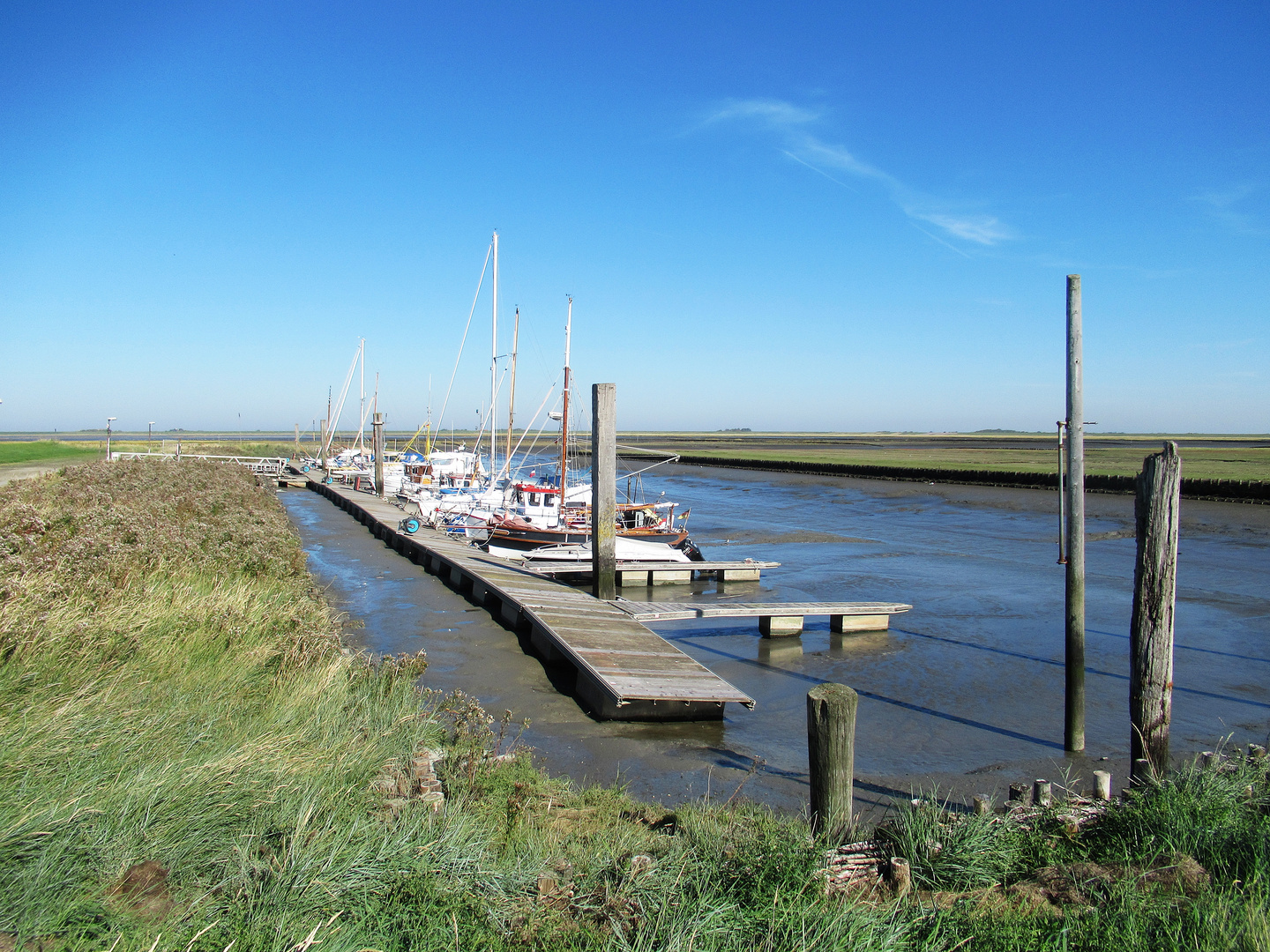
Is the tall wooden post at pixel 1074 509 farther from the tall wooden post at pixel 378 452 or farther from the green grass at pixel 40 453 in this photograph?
the green grass at pixel 40 453

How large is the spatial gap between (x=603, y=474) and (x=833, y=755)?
973cm

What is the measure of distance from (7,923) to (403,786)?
2.45 m

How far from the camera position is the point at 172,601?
32.0 feet

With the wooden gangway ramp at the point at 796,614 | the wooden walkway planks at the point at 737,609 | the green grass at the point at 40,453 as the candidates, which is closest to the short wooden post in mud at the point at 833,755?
the wooden walkway planks at the point at 737,609

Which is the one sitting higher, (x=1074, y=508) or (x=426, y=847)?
(x=1074, y=508)

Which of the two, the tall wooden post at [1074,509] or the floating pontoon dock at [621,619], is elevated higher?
the tall wooden post at [1074,509]

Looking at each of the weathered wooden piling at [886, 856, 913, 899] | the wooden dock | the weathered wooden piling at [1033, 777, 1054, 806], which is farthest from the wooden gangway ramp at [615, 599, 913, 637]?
the weathered wooden piling at [886, 856, 913, 899]

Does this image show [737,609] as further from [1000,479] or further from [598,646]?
[1000,479]

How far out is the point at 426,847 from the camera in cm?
463

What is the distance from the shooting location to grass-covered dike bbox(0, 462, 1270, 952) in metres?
3.97

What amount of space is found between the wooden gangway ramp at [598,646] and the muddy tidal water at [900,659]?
1.04 ft

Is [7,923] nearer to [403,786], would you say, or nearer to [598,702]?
[403,786]

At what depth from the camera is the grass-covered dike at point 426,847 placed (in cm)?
397

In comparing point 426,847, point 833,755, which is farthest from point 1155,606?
point 426,847
